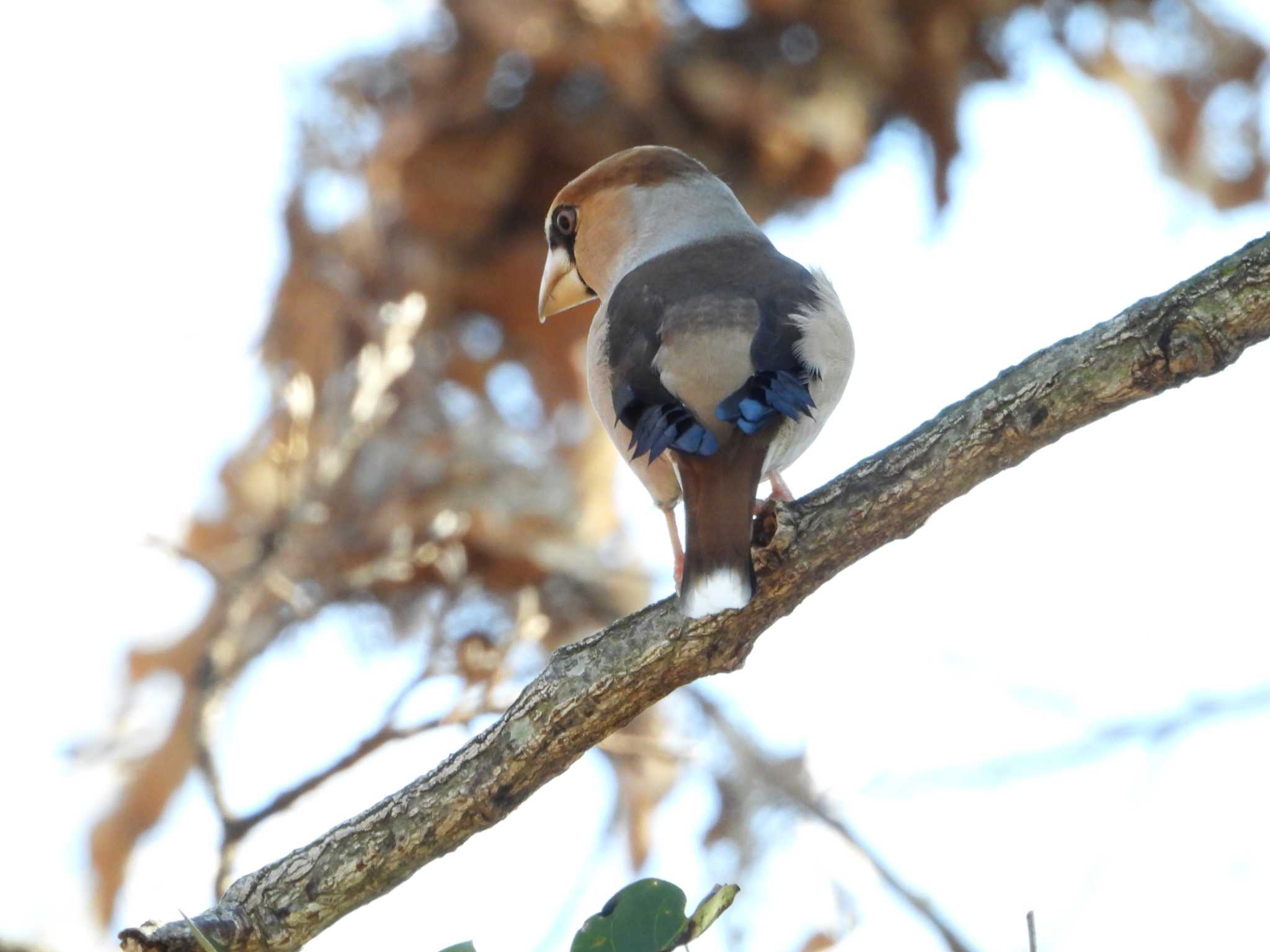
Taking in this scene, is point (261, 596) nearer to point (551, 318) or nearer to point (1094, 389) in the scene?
point (551, 318)

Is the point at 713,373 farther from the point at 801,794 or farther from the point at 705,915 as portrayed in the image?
the point at 801,794

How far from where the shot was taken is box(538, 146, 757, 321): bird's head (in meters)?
3.94

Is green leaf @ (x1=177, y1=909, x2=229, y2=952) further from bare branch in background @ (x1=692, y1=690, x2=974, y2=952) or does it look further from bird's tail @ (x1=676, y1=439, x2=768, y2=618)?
bare branch in background @ (x1=692, y1=690, x2=974, y2=952)

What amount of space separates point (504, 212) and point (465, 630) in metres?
2.12

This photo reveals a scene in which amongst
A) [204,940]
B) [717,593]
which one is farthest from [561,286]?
[204,940]

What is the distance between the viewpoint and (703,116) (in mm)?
7027

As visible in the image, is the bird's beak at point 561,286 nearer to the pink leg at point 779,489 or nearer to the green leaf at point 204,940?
the pink leg at point 779,489

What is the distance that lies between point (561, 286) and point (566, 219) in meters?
0.21

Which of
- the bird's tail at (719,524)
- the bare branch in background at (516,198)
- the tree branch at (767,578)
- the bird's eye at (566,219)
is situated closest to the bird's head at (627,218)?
the bird's eye at (566,219)

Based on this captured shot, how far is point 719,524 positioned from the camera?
2.53m

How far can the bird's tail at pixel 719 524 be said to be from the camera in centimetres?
240

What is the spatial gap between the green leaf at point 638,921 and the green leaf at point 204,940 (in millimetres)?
522

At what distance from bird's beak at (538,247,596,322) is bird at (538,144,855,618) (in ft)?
1.24

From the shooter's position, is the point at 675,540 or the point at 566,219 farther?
the point at 566,219
